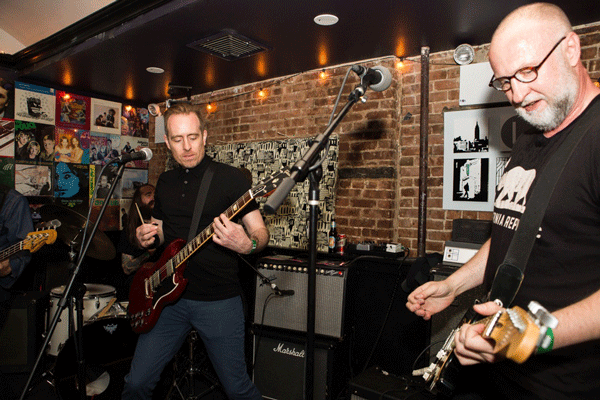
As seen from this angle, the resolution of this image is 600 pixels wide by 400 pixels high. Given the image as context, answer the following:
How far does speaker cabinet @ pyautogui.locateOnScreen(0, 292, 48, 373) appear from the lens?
10.7 ft

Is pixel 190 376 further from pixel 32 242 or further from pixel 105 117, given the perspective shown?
pixel 105 117

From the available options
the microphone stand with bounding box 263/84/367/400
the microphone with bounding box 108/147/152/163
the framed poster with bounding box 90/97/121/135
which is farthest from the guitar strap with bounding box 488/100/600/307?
the framed poster with bounding box 90/97/121/135

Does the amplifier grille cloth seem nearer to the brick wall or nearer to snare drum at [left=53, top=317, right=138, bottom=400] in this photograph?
the brick wall

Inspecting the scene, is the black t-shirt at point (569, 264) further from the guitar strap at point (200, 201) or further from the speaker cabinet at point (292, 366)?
the speaker cabinet at point (292, 366)

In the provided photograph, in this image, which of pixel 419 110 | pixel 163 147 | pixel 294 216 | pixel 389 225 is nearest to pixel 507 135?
pixel 419 110

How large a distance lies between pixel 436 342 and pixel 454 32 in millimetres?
2056

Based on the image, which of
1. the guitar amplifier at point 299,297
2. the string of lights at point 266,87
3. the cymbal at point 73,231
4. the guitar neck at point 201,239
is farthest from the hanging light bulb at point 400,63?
the cymbal at point 73,231

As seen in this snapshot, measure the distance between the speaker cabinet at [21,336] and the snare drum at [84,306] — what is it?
0.37ft

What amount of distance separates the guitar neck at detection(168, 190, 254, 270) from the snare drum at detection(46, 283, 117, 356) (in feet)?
4.80

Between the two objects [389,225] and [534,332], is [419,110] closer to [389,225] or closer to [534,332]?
[389,225]

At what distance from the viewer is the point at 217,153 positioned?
4.41 m

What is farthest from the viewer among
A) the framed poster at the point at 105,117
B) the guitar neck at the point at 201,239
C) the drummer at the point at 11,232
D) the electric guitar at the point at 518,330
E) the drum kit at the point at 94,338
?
the framed poster at the point at 105,117

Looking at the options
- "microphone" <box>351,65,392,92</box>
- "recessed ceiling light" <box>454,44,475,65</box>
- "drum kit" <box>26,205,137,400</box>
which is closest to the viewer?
"microphone" <box>351,65,392,92</box>

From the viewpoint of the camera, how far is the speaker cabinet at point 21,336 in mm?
3250
